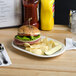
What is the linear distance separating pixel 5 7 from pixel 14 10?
7 centimetres

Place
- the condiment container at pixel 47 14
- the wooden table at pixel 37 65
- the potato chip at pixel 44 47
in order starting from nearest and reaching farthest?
the wooden table at pixel 37 65, the potato chip at pixel 44 47, the condiment container at pixel 47 14

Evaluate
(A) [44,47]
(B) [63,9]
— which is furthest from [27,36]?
(B) [63,9]

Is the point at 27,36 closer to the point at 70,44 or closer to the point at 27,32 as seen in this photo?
the point at 27,32

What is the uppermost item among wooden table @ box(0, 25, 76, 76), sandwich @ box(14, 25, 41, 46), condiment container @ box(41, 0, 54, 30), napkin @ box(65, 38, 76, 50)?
condiment container @ box(41, 0, 54, 30)

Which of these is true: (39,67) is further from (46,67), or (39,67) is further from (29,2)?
(29,2)

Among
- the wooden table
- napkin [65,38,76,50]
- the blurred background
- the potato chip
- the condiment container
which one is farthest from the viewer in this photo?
the blurred background

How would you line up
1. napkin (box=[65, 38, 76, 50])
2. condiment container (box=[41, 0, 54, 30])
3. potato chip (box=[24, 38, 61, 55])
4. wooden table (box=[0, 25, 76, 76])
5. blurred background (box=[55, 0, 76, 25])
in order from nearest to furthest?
wooden table (box=[0, 25, 76, 76]) → potato chip (box=[24, 38, 61, 55]) → napkin (box=[65, 38, 76, 50]) → condiment container (box=[41, 0, 54, 30]) → blurred background (box=[55, 0, 76, 25])

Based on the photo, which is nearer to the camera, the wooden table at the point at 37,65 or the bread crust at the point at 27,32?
the wooden table at the point at 37,65

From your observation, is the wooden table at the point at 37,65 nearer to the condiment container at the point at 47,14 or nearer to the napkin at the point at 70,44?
the napkin at the point at 70,44

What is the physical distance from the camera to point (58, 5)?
1594 millimetres

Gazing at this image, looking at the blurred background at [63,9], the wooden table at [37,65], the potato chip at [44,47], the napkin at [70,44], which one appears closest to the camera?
the wooden table at [37,65]

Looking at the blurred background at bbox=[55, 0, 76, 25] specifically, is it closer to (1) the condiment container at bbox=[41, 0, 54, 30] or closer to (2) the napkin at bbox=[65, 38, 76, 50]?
(1) the condiment container at bbox=[41, 0, 54, 30]

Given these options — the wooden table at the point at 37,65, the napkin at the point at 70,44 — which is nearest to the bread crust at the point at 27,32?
the wooden table at the point at 37,65

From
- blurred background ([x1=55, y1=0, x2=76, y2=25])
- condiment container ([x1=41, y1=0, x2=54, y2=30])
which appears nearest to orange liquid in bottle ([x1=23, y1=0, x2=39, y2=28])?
condiment container ([x1=41, y1=0, x2=54, y2=30])
